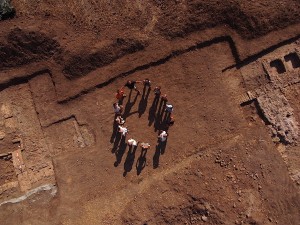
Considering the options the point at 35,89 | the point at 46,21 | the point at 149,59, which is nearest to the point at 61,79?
the point at 35,89

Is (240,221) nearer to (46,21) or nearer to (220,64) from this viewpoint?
(220,64)

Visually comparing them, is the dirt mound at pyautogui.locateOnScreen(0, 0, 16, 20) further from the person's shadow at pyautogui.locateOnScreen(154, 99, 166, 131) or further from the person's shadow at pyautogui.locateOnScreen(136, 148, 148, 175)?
the person's shadow at pyautogui.locateOnScreen(136, 148, 148, 175)

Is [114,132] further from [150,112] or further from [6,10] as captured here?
[6,10]

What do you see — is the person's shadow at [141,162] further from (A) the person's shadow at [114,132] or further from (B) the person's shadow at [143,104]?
(B) the person's shadow at [143,104]

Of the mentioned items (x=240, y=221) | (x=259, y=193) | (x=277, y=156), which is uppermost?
(x=277, y=156)

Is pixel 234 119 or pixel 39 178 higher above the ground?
pixel 234 119

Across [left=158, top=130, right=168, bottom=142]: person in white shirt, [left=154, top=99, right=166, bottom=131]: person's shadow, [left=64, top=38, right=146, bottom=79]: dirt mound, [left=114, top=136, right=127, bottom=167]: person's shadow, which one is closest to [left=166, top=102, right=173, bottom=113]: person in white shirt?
[left=154, top=99, right=166, bottom=131]: person's shadow

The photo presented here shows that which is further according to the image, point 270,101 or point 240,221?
point 270,101
